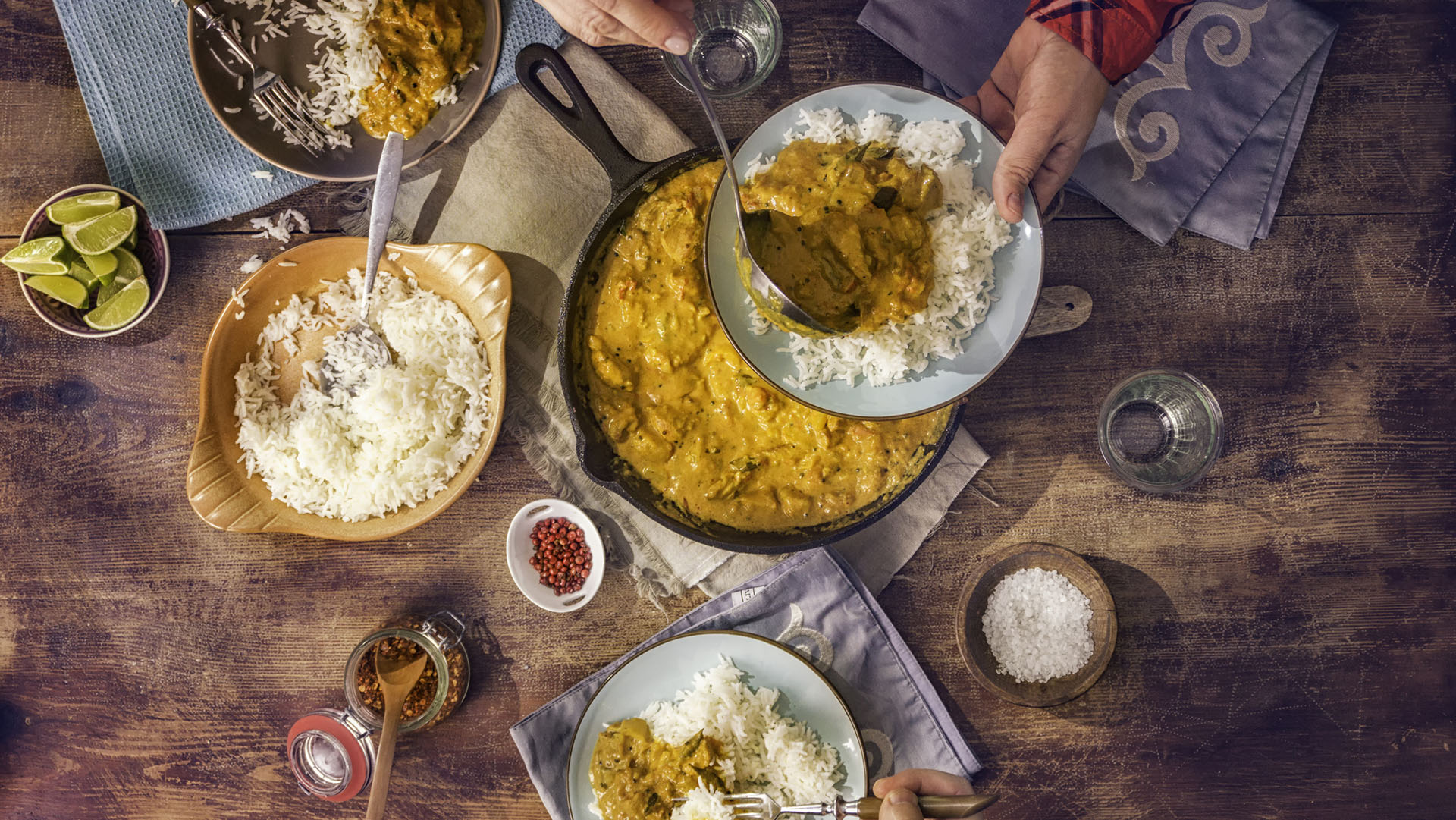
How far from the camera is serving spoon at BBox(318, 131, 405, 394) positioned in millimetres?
2773

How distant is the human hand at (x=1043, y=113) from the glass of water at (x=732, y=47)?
2.76 ft

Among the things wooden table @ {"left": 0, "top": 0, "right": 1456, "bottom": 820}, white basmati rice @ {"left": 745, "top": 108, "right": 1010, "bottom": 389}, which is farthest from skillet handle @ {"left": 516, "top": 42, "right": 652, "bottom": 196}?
white basmati rice @ {"left": 745, "top": 108, "right": 1010, "bottom": 389}

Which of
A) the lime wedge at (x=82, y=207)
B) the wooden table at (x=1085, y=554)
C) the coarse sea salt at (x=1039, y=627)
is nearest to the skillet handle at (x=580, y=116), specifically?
the wooden table at (x=1085, y=554)

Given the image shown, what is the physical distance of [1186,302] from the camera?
3107mm

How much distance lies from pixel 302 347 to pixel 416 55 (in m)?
1.11

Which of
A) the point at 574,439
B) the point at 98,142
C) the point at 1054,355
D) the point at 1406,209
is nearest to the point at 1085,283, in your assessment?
the point at 1054,355

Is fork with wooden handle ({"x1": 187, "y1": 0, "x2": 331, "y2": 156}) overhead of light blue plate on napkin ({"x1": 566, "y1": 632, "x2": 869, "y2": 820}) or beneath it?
overhead

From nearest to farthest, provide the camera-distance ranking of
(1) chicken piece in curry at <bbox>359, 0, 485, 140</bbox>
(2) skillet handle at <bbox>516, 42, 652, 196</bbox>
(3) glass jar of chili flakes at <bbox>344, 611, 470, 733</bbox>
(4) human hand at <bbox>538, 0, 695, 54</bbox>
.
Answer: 1. (4) human hand at <bbox>538, 0, 695, 54</bbox>
2. (2) skillet handle at <bbox>516, 42, 652, 196</bbox>
3. (1) chicken piece in curry at <bbox>359, 0, 485, 140</bbox>
4. (3) glass jar of chili flakes at <bbox>344, 611, 470, 733</bbox>

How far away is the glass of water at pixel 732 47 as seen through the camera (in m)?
2.99

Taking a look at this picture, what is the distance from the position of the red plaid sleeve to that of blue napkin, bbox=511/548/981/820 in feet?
6.15

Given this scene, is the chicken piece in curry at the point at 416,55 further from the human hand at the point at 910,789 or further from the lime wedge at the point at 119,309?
the human hand at the point at 910,789

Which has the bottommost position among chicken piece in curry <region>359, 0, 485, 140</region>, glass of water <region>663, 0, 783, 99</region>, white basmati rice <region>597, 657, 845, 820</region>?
white basmati rice <region>597, 657, 845, 820</region>

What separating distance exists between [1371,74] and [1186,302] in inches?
43.4

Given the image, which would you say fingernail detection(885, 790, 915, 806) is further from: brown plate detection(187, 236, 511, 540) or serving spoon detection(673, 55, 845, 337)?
brown plate detection(187, 236, 511, 540)
